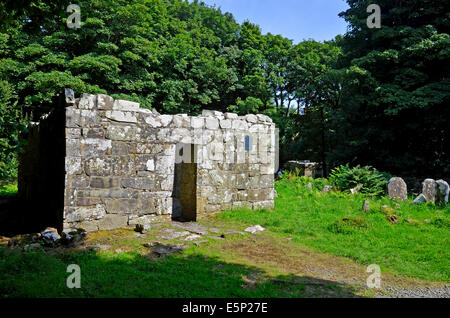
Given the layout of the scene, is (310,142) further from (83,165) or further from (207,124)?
(83,165)

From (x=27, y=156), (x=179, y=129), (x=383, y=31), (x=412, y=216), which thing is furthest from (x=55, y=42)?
(x=412, y=216)

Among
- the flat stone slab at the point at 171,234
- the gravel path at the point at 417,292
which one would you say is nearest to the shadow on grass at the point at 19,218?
the flat stone slab at the point at 171,234

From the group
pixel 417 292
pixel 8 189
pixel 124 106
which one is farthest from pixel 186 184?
pixel 8 189

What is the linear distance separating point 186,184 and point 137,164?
5.01 feet

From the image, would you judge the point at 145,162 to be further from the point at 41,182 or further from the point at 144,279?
the point at 144,279

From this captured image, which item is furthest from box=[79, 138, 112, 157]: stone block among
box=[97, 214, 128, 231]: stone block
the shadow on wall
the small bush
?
the small bush

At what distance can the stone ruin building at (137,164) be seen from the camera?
5906mm

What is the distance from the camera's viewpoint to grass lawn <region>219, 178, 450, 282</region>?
5074mm

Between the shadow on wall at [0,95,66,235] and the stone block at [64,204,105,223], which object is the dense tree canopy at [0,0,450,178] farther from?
the stone block at [64,204,105,223]

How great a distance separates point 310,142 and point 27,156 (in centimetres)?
1642

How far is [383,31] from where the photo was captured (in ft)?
45.6

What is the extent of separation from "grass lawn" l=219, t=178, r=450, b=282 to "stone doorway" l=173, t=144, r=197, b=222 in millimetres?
873

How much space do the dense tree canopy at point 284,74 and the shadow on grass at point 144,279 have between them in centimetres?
699

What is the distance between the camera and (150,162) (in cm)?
670
